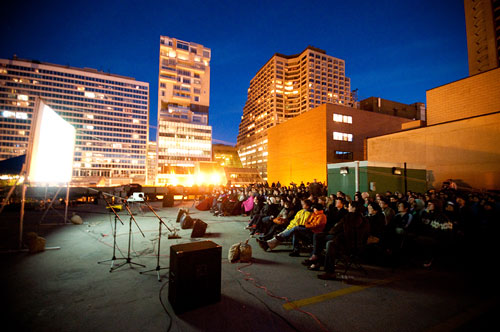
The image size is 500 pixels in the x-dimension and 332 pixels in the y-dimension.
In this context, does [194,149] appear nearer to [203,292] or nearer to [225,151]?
[225,151]

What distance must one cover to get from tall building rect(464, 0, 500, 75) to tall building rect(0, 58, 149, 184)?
111454 mm

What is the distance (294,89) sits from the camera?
101812mm

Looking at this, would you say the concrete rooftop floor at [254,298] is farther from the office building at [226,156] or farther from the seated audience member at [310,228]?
the office building at [226,156]

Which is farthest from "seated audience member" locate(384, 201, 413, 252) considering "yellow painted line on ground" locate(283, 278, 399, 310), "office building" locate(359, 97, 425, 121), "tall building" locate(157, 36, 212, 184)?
"tall building" locate(157, 36, 212, 184)

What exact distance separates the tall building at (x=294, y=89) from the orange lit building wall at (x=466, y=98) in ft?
233

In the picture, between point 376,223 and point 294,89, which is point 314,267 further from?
point 294,89

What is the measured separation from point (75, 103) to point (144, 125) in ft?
91.8

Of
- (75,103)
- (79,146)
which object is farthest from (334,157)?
(75,103)

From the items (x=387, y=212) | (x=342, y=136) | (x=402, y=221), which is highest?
(x=342, y=136)

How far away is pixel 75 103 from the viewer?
293 ft

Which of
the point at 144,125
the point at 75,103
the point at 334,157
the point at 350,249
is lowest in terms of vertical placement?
the point at 350,249

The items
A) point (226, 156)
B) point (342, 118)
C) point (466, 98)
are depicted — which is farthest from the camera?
point (226, 156)

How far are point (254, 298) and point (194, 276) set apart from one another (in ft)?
3.85

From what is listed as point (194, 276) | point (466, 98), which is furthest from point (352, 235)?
point (466, 98)
